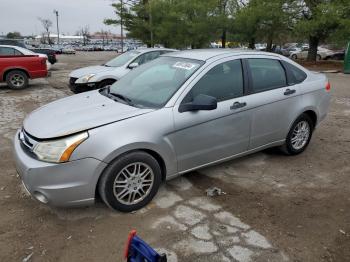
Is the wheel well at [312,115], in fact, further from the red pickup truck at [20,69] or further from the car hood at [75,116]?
the red pickup truck at [20,69]

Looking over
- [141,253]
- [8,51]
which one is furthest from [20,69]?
[141,253]

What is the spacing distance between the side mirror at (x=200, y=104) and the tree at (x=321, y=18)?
19.3 meters

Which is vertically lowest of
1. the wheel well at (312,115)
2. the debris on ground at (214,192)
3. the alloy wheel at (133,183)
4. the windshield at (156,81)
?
the debris on ground at (214,192)

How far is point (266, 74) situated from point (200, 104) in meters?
1.43

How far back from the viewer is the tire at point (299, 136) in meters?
5.00

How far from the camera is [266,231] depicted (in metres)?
3.29

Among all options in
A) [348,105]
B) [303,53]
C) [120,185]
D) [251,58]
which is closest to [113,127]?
[120,185]

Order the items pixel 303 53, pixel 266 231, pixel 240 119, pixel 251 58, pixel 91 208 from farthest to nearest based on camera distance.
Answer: pixel 303 53 < pixel 251 58 < pixel 240 119 < pixel 91 208 < pixel 266 231

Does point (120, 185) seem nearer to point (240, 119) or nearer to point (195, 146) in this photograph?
point (195, 146)

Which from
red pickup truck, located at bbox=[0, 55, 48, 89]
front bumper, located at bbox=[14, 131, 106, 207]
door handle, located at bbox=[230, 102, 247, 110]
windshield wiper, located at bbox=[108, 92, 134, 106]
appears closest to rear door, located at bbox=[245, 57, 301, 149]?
door handle, located at bbox=[230, 102, 247, 110]

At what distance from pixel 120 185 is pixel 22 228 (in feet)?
3.36

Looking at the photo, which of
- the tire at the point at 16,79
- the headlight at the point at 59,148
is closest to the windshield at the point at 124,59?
the tire at the point at 16,79

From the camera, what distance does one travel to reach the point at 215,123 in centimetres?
396

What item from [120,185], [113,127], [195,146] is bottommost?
[120,185]
